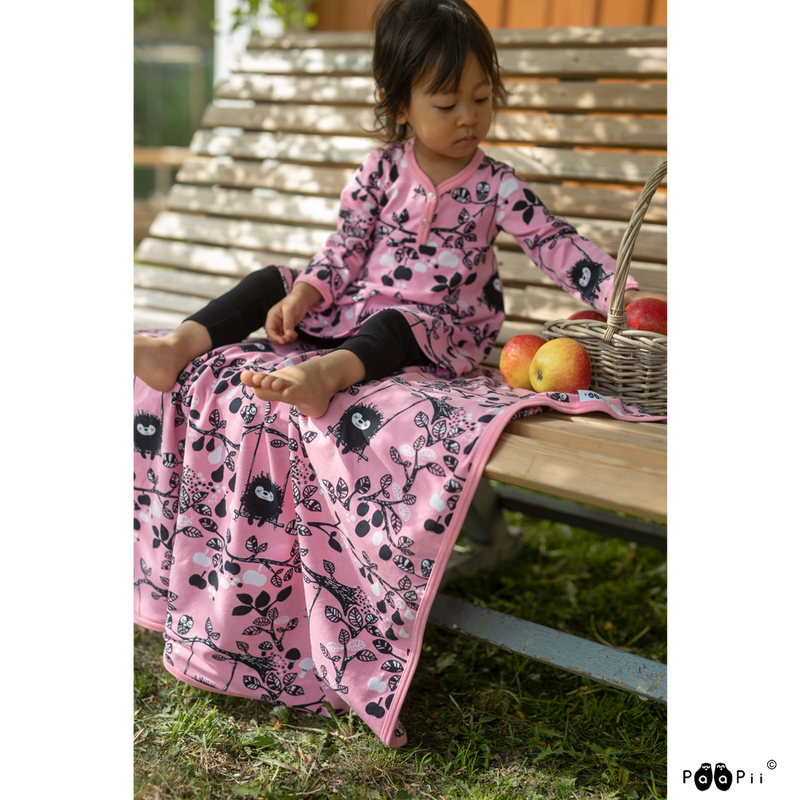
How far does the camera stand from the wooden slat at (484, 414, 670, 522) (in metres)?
1.39

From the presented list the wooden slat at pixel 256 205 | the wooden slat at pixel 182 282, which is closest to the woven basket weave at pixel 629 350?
the wooden slat at pixel 256 205

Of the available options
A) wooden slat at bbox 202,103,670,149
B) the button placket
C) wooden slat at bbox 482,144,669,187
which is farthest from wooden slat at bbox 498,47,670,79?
the button placket

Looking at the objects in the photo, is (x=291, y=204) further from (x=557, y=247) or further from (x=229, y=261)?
(x=557, y=247)

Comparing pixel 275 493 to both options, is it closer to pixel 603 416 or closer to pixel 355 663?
pixel 355 663

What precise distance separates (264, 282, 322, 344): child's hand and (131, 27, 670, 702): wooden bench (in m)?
0.77

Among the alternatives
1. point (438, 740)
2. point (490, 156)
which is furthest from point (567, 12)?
point (438, 740)

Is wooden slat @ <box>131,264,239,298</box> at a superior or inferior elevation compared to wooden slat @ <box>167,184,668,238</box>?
inferior

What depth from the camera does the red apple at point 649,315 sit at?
1827 mm

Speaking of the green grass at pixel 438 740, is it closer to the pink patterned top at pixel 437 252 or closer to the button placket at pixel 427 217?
the pink patterned top at pixel 437 252

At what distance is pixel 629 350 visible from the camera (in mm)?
1755

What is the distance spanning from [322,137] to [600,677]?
2.42 m
